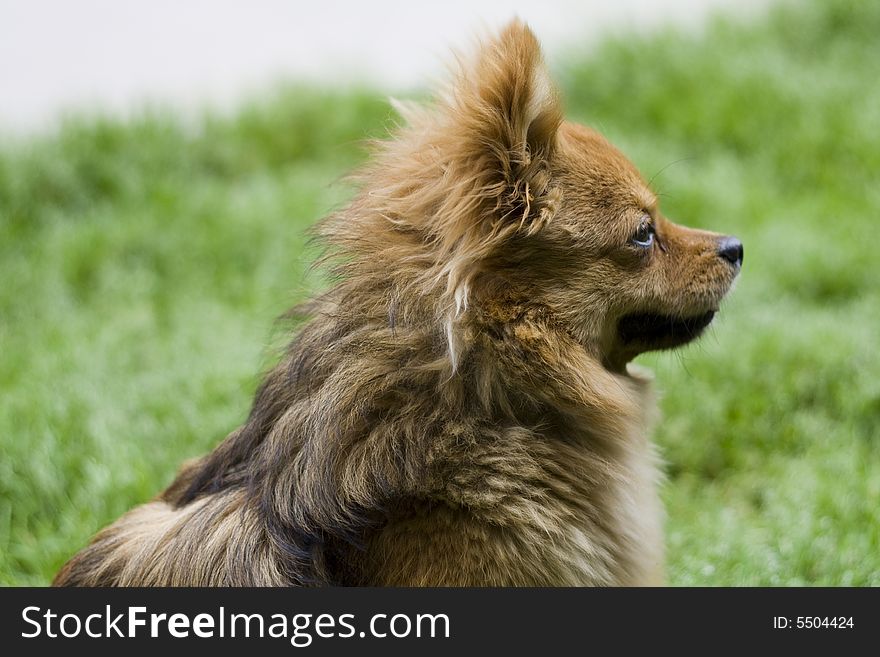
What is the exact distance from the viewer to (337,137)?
9016 millimetres

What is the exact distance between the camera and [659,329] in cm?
385

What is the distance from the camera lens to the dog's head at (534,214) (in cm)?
341

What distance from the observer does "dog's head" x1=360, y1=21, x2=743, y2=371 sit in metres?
3.41

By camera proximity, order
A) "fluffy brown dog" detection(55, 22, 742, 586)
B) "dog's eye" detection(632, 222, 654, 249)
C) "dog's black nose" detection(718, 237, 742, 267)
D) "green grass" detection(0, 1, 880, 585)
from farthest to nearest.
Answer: "green grass" detection(0, 1, 880, 585) < "dog's black nose" detection(718, 237, 742, 267) < "dog's eye" detection(632, 222, 654, 249) < "fluffy brown dog" detection(55, 22, 742, 586)

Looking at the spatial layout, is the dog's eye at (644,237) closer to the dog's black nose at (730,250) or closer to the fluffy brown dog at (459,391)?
the fluffy brown dog at (459,391)

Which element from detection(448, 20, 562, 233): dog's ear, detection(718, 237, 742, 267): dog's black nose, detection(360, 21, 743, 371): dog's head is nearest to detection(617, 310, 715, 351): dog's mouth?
detection(360, 21, 743, 371): dog's head

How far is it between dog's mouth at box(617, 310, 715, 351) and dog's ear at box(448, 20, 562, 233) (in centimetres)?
55

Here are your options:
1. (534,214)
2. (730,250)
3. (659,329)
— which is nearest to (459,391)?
(534,214)

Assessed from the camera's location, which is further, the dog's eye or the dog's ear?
the dog's eye

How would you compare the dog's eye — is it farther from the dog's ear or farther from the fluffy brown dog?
the dog's ear
